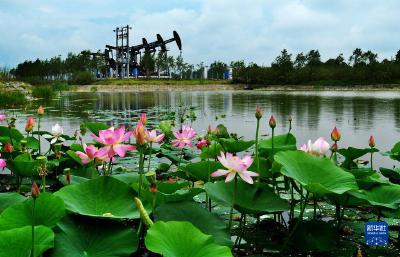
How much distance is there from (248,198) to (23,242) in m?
0.84

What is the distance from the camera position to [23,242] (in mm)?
1206

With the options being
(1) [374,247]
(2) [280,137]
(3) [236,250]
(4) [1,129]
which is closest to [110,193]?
(3) [236,250]

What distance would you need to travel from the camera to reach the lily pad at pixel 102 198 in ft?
4.91

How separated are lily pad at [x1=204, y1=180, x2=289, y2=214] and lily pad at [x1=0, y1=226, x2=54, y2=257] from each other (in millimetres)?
606

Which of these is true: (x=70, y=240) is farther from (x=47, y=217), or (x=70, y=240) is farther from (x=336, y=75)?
(x=336, y=75)

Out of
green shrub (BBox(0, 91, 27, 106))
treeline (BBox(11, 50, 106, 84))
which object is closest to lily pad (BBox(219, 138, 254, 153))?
green shrub (BBox(0, 91, 27, 106))

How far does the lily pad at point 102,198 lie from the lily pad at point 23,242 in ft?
0.69

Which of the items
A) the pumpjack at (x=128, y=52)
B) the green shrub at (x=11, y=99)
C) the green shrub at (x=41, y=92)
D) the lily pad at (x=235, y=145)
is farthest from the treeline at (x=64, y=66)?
the lily pad at (x=235, y=145)

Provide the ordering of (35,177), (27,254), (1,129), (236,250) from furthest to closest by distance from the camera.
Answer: (1,129), (35,177), (236,250), (27,254)

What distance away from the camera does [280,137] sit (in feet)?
8.78

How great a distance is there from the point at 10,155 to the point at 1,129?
836 mm

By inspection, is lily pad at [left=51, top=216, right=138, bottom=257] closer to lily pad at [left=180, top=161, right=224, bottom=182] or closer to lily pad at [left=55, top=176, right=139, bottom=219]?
lily pad at [left=55, top=176, right=139, bottom=219]

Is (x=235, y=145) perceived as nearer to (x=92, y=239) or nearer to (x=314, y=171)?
(x=314, y=171)

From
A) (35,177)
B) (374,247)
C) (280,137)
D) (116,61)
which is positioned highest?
(116,61)
